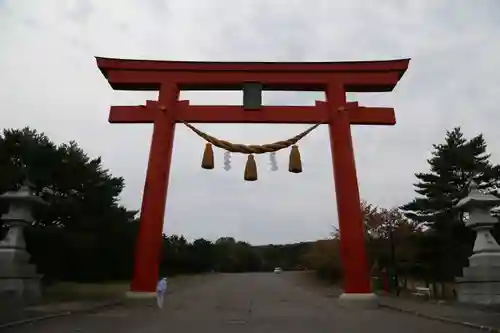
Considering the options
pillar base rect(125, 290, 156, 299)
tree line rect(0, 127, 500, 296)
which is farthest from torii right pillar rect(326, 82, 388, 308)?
tree line rect(0, 127, 500, 296)

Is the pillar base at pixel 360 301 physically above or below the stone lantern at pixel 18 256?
below

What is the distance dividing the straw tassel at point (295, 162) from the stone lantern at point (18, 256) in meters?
9.11

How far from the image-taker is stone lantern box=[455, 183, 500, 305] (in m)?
16.3

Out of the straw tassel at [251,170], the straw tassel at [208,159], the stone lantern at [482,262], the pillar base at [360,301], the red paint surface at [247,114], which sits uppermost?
the red paint surface at [247,114]

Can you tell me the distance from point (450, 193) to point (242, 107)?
15919 mm

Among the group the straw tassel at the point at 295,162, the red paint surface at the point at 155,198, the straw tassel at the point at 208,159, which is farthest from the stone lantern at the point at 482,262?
the red paint surface at the point at 155,198

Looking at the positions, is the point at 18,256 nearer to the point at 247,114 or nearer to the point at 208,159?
the point at 208,159

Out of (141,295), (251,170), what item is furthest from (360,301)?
(141,295)

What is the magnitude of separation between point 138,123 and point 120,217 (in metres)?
15.4

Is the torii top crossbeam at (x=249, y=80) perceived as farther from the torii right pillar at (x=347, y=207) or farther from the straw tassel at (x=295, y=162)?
the straw tassel at (x=295, y=162)

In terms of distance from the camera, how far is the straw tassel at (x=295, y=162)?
18844 millimetres

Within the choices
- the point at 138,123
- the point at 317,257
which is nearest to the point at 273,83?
the point at 138,123

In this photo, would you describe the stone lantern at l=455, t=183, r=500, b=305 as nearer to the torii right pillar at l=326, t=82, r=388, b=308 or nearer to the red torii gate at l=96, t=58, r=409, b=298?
the torii right pillar at l=326, t=82, r=388, b=308

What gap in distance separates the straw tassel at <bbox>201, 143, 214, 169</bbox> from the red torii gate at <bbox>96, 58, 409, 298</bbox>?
115 centimetres
